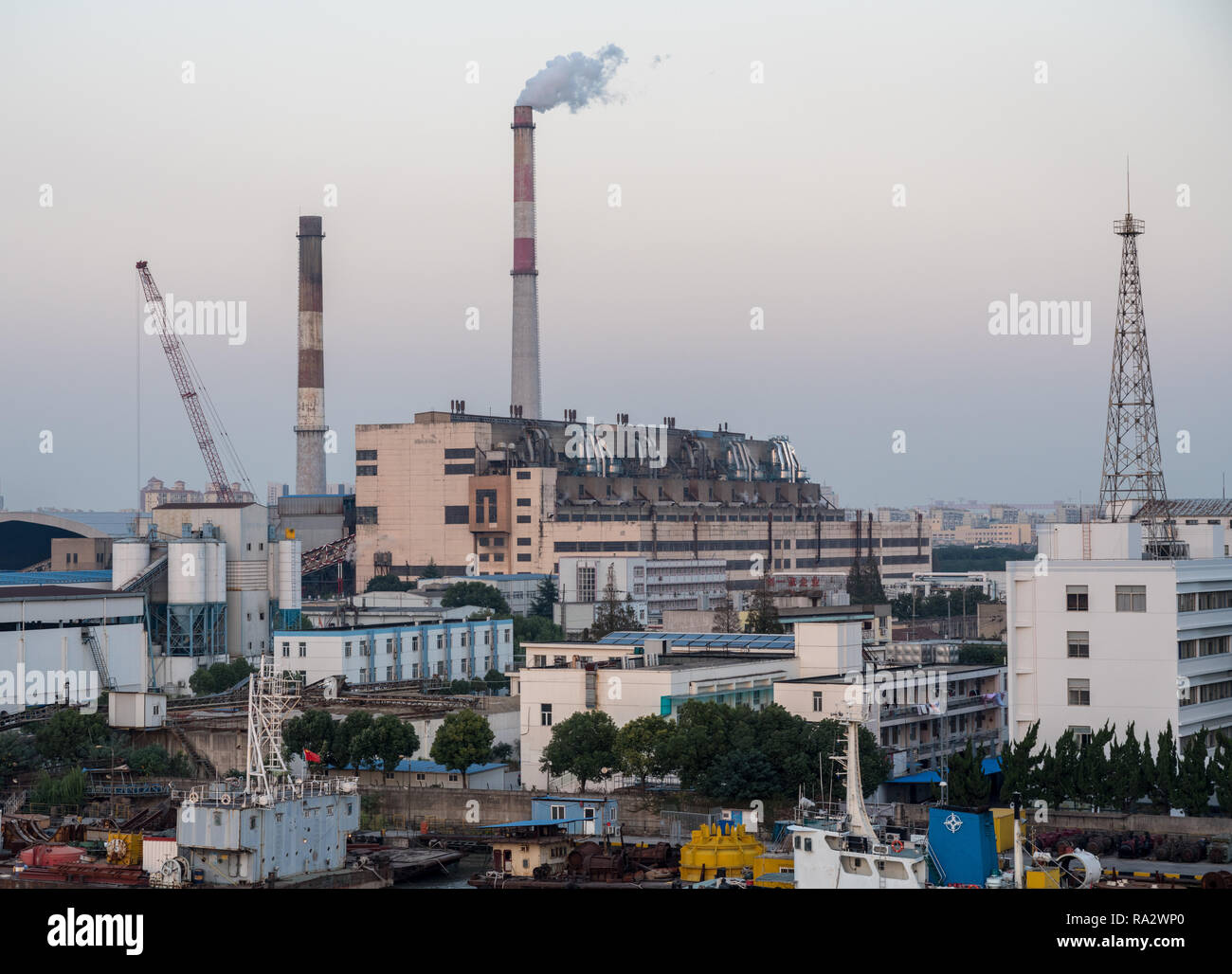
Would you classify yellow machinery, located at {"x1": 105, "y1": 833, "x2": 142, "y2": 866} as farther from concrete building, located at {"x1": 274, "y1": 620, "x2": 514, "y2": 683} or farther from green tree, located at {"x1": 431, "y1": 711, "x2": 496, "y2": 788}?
concrete building, located at {"x1": 274, "y1": 620, "x2": 514, "y2": 683}

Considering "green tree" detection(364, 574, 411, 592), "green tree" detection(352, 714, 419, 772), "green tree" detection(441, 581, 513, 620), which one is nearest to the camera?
"green tree" detection(352, 714, 419, 772)

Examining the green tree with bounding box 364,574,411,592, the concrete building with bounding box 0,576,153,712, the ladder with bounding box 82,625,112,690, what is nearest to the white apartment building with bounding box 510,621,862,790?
the concrete building with bounding box 0,576,153,712

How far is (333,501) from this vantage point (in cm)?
8500

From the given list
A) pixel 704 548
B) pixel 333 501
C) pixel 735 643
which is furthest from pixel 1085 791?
pixel 333 501

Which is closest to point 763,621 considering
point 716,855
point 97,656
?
point 97,656

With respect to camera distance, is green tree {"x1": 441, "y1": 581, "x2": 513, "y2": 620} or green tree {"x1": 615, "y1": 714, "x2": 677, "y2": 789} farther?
green tree {"x1": 441, "y1": 581, "x2": 513, "y2": 620}

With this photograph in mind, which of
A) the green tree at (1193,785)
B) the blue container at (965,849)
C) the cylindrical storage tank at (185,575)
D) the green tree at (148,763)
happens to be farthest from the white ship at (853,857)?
the cylindrical storage tank at (185,575)

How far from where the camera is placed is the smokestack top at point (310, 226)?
8369 centimetres

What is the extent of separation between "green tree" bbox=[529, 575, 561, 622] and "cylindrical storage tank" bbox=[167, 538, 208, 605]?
20612 mm

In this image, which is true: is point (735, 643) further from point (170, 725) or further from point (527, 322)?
point (527, 322)

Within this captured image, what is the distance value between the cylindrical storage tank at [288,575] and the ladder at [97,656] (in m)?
9.48

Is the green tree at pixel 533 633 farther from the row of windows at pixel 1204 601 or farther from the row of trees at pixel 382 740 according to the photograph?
the row of windows at pixel 1204 601

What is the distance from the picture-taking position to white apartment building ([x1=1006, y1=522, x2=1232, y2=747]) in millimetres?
28469
